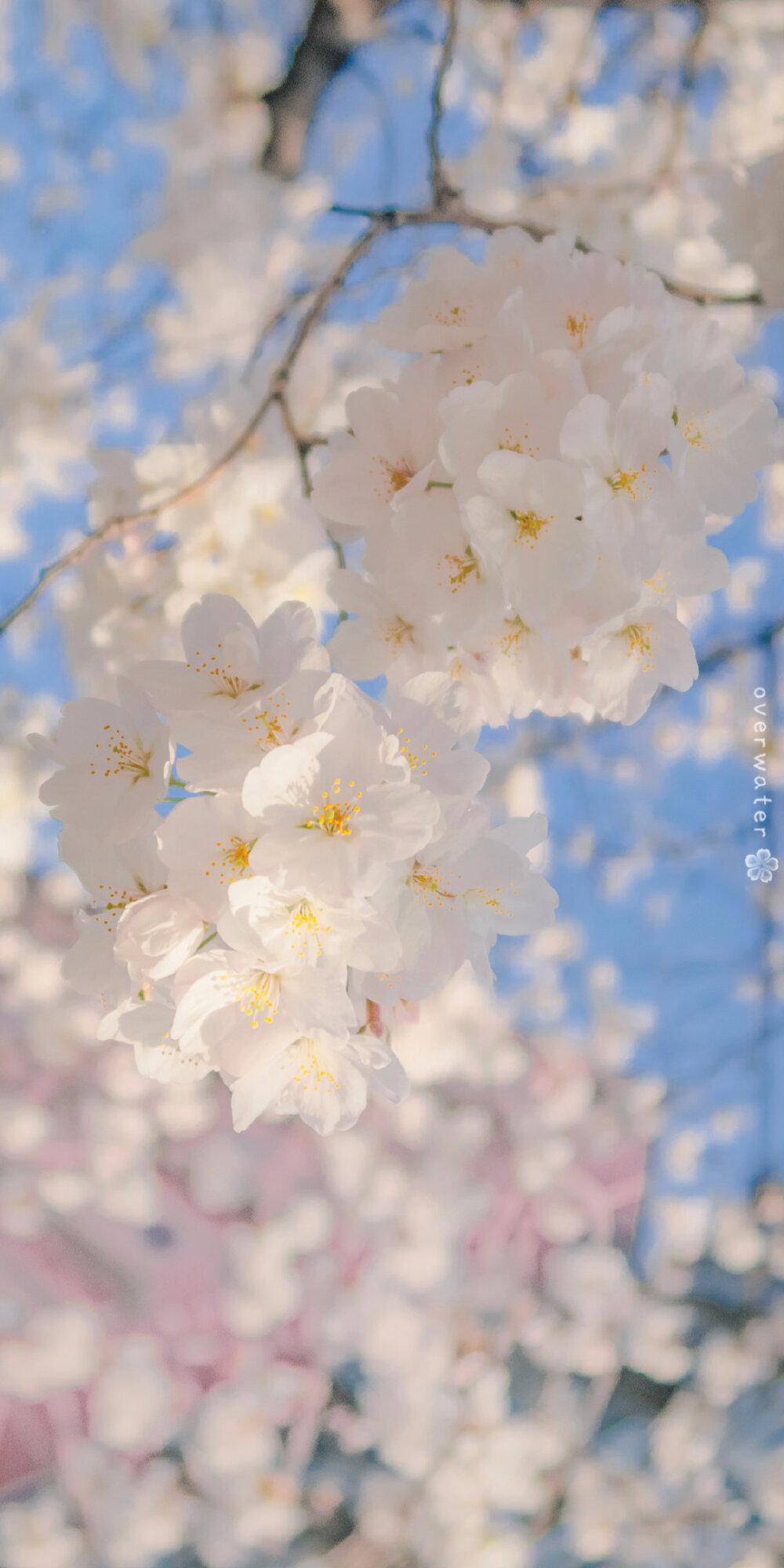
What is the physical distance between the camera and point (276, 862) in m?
0.48

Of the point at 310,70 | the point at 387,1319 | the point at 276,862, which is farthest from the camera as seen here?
the point at 387,1319

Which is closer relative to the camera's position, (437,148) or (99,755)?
(99,755)

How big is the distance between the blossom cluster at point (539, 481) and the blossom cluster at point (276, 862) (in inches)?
3.8

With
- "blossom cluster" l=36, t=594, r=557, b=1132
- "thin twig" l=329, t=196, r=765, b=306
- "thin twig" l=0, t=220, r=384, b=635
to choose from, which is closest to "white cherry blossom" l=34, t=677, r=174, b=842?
"blossom cluster" l=36, t=594, r=557, b=1132

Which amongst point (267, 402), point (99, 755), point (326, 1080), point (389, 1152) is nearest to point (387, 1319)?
point (389, 1152)

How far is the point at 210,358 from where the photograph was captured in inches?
82.7

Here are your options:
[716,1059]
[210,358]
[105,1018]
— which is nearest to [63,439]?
[210,358]

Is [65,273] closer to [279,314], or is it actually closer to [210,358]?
[210,358]

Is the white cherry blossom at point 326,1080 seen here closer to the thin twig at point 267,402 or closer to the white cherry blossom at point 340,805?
the white cherry blossom at point 340,805

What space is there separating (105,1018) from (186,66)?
256 centimetres

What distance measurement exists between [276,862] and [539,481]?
305mm

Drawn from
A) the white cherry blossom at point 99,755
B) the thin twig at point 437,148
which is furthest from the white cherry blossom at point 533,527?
the thin twig at point 437,148

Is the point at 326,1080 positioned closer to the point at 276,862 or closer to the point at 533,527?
the point at 276,862

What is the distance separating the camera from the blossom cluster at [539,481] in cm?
Answer: 54
